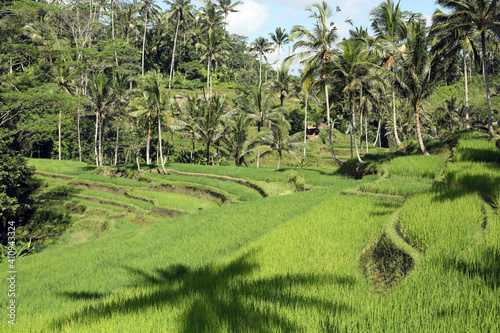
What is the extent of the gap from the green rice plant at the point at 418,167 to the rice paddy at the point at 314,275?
1438 mm

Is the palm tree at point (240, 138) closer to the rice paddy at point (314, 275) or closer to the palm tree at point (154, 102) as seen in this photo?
the palm tree at point (154, 102)

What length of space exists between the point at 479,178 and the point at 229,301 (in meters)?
5.91

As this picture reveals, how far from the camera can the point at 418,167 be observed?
9.89 meters

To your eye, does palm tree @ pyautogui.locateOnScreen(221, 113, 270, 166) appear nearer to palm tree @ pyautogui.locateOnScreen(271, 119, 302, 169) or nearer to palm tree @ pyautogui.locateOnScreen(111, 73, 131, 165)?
palm tree @ pyautogui.locateOnScreen(271, 119, 302, 169)

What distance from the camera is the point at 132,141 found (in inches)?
1001

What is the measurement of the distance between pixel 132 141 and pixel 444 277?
26.0 meters

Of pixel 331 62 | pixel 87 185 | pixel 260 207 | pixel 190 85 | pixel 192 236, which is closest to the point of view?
pixel 192 236

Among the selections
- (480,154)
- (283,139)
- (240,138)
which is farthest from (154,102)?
(480,154)

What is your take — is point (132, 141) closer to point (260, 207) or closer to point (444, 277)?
point (260, 207)

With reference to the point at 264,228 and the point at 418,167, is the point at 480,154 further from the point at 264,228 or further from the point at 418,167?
the point at 264,228

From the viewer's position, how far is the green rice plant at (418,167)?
9.43m

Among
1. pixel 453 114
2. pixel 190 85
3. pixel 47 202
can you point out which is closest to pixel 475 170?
pixel 47 202

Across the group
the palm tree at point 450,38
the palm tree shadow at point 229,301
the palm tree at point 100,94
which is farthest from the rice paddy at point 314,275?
the palm tree at point 100,94

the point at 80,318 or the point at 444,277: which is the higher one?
the point at 444,277
